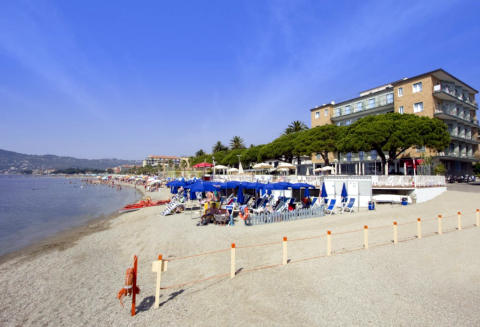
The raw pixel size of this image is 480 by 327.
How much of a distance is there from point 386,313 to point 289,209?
37.5ft

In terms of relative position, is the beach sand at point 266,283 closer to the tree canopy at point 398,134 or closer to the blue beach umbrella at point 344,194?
the blue beach umbrella at point 344,194

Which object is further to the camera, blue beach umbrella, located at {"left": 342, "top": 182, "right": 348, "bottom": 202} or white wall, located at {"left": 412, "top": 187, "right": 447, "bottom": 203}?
white wall, located at {"left": 412, "top": 187, "right": 447, "bottom": 203}

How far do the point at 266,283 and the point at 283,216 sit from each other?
8.96 meters

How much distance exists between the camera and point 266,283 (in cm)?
676

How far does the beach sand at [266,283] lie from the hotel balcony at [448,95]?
104 ft

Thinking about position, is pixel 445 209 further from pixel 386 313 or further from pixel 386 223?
pixel 386 313

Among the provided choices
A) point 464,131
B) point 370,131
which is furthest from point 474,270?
point 464,131

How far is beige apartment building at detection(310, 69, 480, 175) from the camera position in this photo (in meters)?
36.1

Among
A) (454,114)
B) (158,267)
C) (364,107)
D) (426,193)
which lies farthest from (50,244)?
(454,114)

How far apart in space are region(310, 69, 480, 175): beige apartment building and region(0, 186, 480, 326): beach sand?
83.7 ft

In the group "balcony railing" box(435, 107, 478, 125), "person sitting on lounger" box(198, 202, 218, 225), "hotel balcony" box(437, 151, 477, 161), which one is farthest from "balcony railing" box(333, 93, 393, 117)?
"person sitting on lounger" box(198, 202, 218, 225)

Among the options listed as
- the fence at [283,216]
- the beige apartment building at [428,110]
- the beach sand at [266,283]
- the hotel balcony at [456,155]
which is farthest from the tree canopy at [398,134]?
the beach sand at [266,283]

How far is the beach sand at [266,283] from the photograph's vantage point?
538 centimetres

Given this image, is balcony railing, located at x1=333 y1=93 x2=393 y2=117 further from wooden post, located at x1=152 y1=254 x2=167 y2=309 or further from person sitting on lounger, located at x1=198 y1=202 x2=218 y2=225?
wooden post, located at x1=152 y1=254 x2=167 y2=309
